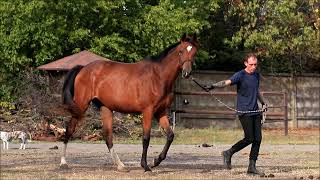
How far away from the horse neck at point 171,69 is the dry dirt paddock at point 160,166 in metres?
1.66

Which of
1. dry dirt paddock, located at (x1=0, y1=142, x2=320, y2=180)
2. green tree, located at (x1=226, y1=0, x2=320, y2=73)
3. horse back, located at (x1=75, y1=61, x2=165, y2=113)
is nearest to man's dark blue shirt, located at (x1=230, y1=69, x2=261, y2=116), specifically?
dry dirt paddock, located at (x1=0, y1=142, x2=320, y2=180)

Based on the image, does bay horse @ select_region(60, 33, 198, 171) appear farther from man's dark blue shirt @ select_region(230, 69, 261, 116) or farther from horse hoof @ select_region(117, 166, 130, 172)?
man's dark blue shirt @ select_region(230, 69, 261, 116)

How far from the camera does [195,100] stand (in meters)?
27.0

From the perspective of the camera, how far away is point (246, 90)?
37.4ft

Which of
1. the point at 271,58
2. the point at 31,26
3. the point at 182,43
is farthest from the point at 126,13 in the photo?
the point at 182,43

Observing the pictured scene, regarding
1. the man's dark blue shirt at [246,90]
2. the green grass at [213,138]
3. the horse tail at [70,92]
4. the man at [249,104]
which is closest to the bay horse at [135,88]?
the horse tail at [70,92]

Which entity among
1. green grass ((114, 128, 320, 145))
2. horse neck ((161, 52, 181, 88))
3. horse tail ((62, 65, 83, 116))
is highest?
horse neck ((161, 52, 181, 88))

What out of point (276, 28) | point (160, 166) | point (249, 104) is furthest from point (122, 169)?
point (276, 28)

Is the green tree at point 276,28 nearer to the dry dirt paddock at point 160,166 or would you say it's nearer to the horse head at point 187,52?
the dry dirt paddock at point 160,166

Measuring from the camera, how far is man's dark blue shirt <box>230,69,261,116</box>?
11.3m

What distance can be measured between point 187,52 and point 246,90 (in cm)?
126

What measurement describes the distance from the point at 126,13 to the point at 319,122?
10244 mm

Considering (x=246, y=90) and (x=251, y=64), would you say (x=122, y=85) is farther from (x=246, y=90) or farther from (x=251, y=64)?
(x=251, y=64)

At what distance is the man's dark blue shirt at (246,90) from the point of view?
11328 millimetres
